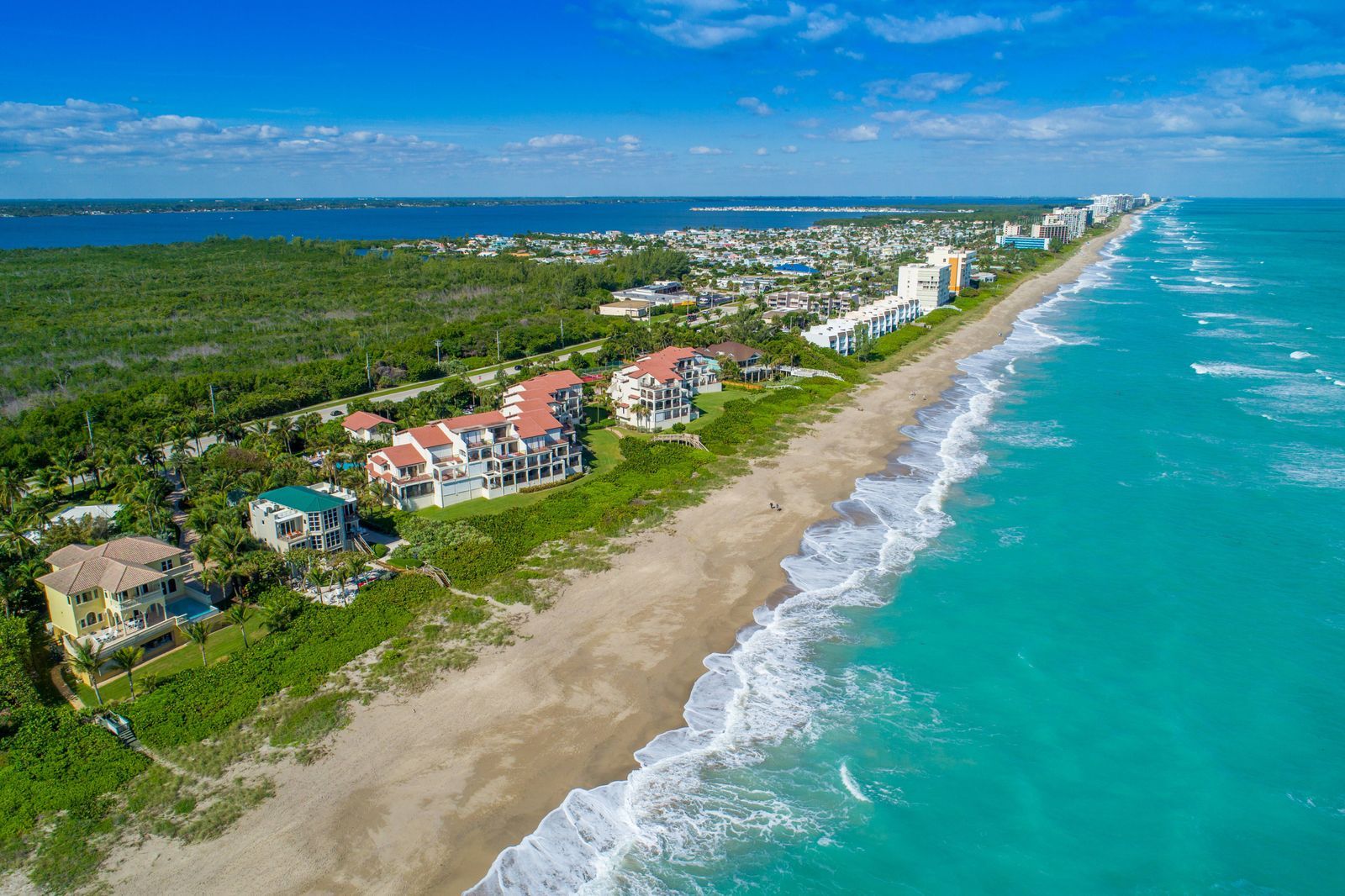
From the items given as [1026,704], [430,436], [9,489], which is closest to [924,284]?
[430,436]

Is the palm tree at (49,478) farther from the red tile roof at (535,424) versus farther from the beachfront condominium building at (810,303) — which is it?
the beachfront condominium building at (810,303)

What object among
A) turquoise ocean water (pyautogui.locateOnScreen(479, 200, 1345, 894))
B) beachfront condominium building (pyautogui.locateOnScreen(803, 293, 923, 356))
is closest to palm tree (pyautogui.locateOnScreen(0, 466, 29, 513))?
turquoise ocean water (pyautogui.locateOnScreen(479, 200, 1345, 894))

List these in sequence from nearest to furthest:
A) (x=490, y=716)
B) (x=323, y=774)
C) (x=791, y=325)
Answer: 1. (x=323, y=774)
2. (x=490, y=716)
3. (x=791, y=325)

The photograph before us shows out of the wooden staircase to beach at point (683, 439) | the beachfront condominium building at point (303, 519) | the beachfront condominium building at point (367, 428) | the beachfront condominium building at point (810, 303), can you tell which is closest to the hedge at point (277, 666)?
the beachfront condominium building at point (303, 519)

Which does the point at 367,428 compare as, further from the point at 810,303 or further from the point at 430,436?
the point at 810,303

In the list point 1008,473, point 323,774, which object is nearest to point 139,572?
point 323,774

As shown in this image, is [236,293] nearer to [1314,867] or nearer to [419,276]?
[419,276]
